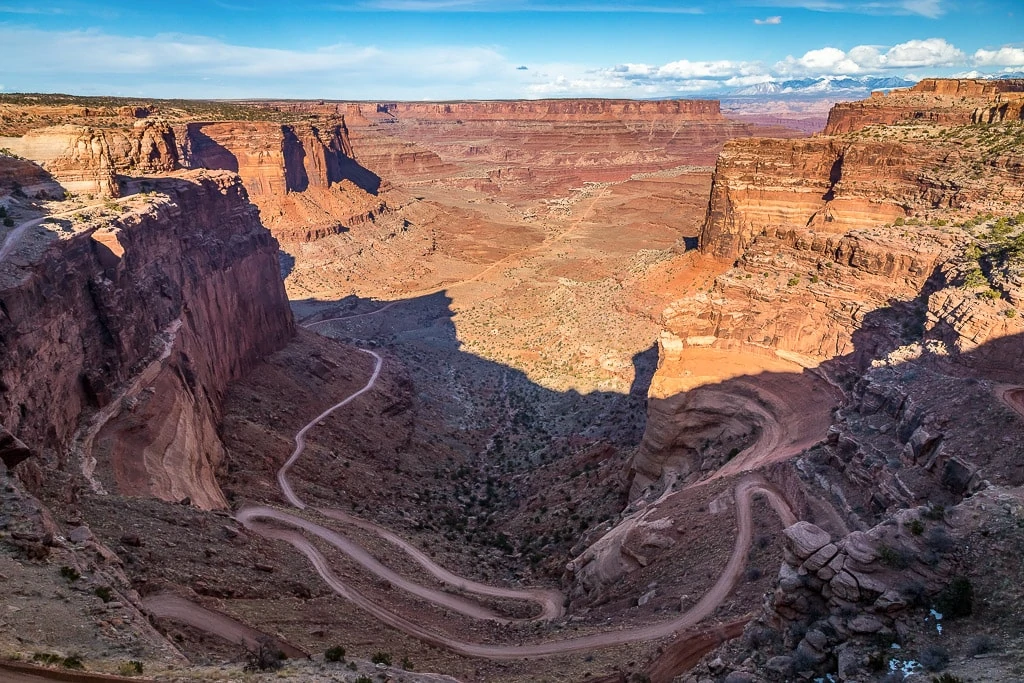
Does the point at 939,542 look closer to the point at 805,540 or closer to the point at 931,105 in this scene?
the point at 805,540

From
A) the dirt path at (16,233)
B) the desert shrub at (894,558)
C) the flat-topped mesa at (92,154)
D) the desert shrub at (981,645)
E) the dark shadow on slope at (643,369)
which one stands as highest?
the flat-topped mesa at (92,154)

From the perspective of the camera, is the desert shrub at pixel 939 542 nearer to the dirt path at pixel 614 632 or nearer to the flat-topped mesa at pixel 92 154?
the dirt path at pixel 614 632

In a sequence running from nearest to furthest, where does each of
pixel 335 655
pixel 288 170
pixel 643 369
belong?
pixel 335 655 → pixel 643 369 → pixel 288 170

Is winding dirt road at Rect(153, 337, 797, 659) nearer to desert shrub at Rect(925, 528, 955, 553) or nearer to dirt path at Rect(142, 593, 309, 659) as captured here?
dirt path at Rect(142, 593, 309, 659)

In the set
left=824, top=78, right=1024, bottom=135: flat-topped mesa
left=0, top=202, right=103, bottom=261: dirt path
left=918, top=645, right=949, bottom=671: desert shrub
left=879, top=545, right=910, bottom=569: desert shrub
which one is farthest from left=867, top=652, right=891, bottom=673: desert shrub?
left=824, top=78, right=1024, bottom=135: flat-topped mesa

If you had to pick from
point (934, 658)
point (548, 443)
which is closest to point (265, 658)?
point (934, 658)

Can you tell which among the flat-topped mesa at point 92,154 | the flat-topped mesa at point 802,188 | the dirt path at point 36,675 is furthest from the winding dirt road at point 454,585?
the flat-topped mesa at point 802,188

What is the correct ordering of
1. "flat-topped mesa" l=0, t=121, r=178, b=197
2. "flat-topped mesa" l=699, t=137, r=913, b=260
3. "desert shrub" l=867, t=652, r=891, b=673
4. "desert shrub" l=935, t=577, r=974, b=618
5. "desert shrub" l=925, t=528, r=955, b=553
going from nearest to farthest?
"desert shrub" l=867, t=652, r=891, b=673 < "desert shrub" l=935, t=577, r=974, b=618 < "desert shrub" l=925, t=528, r=955, b=553 < "flat-topped mesa" l=0, t=121, r=178, b=197 < "flat-topped mesa" l=699, t=137, r=913, b=260
